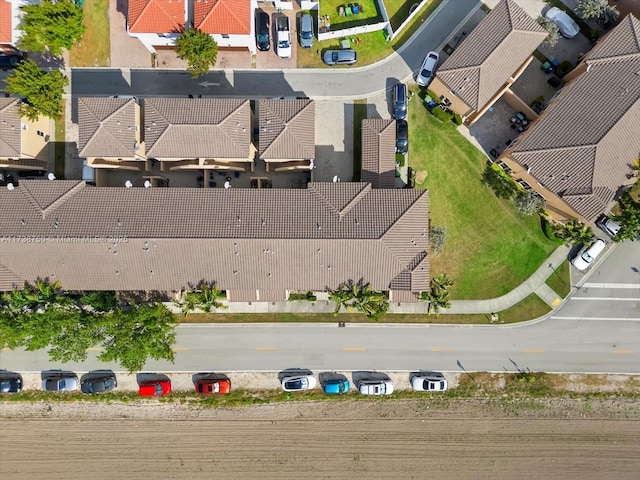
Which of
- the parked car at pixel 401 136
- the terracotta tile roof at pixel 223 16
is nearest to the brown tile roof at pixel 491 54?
the parked car at pixel 401 136

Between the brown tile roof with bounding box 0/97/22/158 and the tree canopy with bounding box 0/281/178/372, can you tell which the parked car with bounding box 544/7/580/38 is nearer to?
the tree canopy with bounding box 0/281/178/372

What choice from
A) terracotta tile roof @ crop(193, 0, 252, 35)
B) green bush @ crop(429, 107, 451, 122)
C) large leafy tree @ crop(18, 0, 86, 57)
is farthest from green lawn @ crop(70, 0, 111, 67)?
green bush @ crop(429, 107, 451, 122)

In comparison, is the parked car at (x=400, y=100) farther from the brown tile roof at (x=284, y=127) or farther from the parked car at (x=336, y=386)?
the parked car at (x=336, y=386)

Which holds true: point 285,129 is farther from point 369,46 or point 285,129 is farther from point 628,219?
point 628,219

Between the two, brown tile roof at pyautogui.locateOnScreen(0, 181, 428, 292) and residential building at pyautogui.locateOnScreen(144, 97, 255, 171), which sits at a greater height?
residential building at pyautogui.locateOnScreen(144, 97, 255, 171)

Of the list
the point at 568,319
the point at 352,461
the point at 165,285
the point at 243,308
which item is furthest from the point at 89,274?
the point at 568,319

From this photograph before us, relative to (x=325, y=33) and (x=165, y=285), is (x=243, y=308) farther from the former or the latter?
(x=325, y=33)
